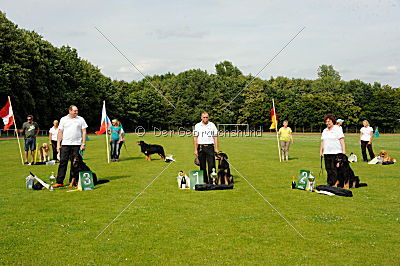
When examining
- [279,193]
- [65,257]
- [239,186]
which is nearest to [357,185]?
[279,193]

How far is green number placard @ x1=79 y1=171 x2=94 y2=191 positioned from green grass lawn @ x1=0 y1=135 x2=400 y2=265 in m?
0.25

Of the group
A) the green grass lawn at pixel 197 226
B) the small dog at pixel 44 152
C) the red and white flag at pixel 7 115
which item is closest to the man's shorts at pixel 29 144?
the small dog at pixel 44 152

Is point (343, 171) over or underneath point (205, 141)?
underneath

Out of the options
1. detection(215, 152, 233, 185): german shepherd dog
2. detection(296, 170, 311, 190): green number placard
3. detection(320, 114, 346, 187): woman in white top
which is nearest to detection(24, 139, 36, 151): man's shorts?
detection(215, 152, 233, 185): german shepherd dog

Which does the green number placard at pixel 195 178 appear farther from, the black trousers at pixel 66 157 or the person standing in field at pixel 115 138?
the person standing in field at pixel 115 138

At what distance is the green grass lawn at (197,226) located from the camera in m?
5.75

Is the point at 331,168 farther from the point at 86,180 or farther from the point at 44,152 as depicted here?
the point at 44,152

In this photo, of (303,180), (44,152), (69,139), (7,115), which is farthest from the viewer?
(7,115)

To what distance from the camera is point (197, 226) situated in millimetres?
7301

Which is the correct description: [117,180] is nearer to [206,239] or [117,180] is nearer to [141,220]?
[141,220]

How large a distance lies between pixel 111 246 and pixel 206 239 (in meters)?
1.57

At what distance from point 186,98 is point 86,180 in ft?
229

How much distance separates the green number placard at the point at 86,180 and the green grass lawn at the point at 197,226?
0.83 ft

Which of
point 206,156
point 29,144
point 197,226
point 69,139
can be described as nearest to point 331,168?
point 206,156
